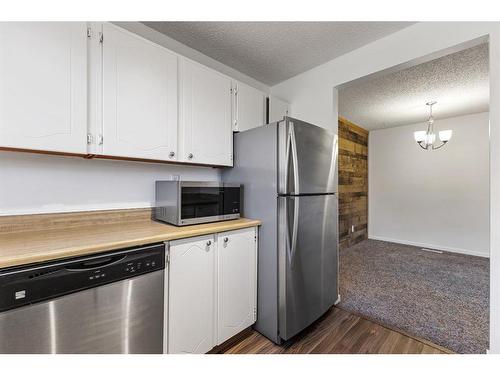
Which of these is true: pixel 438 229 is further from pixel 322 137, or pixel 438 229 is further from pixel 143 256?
pixel 143 256

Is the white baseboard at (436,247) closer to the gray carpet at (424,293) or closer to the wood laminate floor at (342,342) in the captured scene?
the gray carpet at (424,293)

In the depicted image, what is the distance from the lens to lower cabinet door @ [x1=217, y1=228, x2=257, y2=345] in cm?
154

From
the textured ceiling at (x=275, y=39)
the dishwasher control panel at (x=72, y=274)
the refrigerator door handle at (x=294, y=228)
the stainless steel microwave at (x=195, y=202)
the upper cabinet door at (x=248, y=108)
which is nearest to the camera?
the dishwasher control panel at (x=72, y=274)

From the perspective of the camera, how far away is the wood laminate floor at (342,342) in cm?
159

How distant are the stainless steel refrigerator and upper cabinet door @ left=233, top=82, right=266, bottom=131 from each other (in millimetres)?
204

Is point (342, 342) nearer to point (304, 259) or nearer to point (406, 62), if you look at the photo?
point (304, 259)

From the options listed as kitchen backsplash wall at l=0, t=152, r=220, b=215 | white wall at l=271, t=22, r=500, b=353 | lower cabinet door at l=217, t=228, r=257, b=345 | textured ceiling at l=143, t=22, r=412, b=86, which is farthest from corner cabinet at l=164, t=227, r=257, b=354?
textured ceiling at l=143, t=22, r=412, b=86

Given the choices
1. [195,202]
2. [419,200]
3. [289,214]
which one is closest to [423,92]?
[419,200]

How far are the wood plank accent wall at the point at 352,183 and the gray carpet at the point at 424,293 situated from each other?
59 centimetres

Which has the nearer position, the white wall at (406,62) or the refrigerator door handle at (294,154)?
the white wall at (406,62)

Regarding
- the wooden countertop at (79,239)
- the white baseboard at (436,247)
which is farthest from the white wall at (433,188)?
the wooden countertop at (79,239)

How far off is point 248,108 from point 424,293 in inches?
107

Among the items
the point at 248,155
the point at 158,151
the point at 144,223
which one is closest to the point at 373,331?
the point at 248,155

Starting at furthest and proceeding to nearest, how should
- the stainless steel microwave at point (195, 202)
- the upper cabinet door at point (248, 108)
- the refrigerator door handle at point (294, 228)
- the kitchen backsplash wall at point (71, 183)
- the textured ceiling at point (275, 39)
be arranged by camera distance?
the upper cabinet door at point (248, 108) → the textured ceiling at point (275, 39) → the refrigerator door handle at point (294, 228) → the stainless steel microwave at point (195, 202) → the kitchen backsplash wall at point (71, 183)
